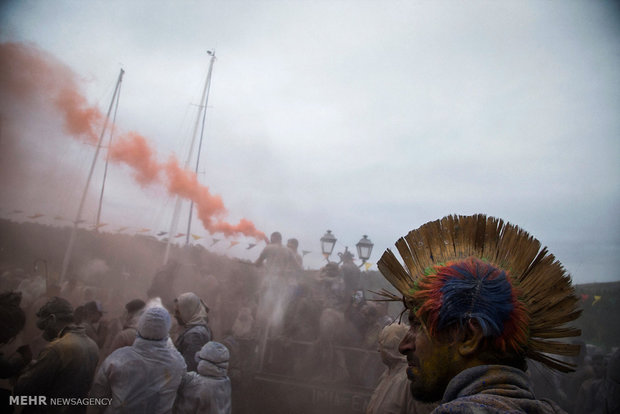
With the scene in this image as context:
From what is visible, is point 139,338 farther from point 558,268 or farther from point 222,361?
point 558,268

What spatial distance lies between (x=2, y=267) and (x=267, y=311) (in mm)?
11333

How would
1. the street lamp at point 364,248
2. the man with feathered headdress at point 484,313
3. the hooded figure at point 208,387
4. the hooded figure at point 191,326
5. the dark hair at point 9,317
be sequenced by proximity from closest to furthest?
the man with feathered headdress at point 484,313
the hooded figure at point 208,387
the dark hair at point 9,317
the hooded figure at point 191,326
the street lamp at point 364,248

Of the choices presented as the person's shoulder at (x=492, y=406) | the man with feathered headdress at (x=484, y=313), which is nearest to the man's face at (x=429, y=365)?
the man with feathered headdress at (x=484, y=313)

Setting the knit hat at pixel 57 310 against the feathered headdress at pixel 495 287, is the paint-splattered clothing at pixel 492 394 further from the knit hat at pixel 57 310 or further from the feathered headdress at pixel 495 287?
the knit hat at pixel 57 310

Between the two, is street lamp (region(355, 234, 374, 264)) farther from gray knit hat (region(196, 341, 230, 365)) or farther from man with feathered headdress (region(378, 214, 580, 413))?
man with feathered headdress (region(378, 214, 580, 413))

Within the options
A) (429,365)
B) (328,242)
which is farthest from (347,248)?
(429,365)

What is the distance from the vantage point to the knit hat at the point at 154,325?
12.9 ft

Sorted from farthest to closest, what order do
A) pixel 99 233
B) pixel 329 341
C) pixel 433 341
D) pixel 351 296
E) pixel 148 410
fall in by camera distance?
pixel 99 233 → pixel 351 296 → pixel 329 341 → pixel 148 410 → pixel 433 341

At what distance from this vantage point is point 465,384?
1.30 metres

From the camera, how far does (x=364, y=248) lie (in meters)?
10.6

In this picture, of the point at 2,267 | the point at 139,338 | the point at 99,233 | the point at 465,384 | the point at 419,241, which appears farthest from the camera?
the point at 99,233

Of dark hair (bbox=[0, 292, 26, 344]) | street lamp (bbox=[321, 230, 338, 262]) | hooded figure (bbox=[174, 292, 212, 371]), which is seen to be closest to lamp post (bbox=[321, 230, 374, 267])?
street lamp (bbox=[321, 230, 338, 262])

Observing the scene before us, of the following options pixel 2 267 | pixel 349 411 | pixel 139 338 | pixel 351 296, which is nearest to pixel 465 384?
pixel 139 338

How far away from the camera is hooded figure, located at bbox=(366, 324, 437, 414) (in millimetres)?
3295
